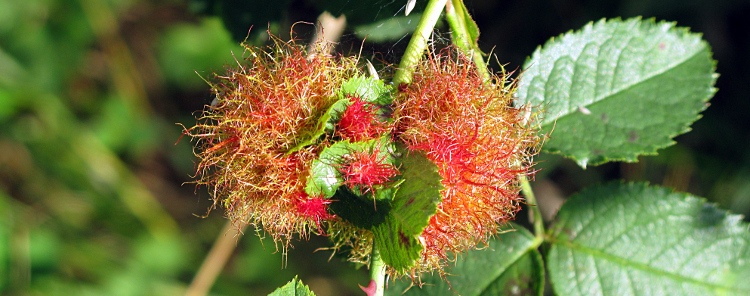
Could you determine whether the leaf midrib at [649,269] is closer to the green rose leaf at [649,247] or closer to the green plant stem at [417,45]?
the green rose leaf at [649,247]

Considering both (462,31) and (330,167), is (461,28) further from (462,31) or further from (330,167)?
(330,167)

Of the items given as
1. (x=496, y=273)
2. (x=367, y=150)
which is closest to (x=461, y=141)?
(x=367, y=150)

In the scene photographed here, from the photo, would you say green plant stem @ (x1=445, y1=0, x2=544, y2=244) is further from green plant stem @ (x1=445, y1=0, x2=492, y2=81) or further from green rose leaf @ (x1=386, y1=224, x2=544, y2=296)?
green rose leaf @ (x1=386, y1=224, x2=544, y2=296)

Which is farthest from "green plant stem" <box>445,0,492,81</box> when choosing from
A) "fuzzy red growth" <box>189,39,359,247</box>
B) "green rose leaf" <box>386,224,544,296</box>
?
"green rose leaf" <box>386,224,544,296</box>

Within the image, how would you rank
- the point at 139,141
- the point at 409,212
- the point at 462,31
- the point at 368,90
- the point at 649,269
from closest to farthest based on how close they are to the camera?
1. the point at 409,212
2. the point at 368,90
3. the point at 462,31
4. the point at 649,269
5. the point at 139,141

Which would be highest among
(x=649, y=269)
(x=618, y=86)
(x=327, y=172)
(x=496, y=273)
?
(x=327, y=172)

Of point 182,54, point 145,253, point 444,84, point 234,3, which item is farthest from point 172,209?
point 444,84

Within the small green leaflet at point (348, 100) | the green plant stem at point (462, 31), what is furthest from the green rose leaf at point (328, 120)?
the green plant stem at point (462, 31)
